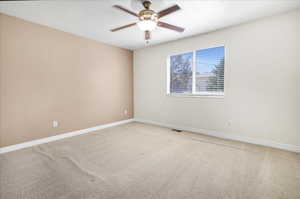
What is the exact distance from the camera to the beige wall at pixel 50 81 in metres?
2.48

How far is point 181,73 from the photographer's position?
3.94 metres

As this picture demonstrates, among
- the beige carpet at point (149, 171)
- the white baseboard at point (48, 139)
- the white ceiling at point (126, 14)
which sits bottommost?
the beige carpet at point (149, 171)

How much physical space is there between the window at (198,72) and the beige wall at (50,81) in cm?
184

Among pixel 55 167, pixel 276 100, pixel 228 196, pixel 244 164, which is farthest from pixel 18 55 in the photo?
pixel 276 100

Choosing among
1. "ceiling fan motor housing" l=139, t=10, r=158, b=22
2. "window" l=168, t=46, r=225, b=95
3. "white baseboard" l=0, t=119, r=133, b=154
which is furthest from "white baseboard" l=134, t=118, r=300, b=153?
"ceiling fan motor housing" l=139, t=10, r=158, b=22

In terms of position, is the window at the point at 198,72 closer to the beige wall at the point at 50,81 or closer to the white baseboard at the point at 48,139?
the beige wall at the point at 50,81

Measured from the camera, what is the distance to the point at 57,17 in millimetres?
2551

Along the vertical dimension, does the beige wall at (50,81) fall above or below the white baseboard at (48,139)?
above

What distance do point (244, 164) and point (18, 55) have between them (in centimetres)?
425

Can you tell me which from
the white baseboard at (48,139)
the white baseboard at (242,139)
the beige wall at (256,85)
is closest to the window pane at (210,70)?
the beige wall at (256,85)

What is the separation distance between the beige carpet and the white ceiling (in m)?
2.42

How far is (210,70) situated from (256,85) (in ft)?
3.30

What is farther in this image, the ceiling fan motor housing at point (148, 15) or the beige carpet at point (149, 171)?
the ceiling fan motor housing at point (148, 15)

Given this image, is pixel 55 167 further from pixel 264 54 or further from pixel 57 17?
pixel 264 54
